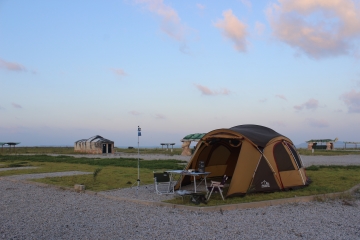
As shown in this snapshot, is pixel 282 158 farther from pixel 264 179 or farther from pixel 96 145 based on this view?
pixel 96 145

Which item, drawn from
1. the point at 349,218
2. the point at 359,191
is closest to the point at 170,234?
the point at 349,218

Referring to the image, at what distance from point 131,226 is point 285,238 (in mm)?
3057

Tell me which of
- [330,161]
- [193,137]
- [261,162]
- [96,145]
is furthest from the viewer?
[96,145]

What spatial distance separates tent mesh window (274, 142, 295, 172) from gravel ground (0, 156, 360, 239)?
1.93m

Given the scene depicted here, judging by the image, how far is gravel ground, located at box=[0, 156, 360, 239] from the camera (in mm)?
6570

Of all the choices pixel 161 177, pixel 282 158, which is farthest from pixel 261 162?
pixel 161 177

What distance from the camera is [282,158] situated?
37.3 ft

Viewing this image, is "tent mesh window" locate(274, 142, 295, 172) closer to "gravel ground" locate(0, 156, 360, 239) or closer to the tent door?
the tent door

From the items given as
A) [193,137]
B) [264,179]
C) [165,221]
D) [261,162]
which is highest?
[193,137]

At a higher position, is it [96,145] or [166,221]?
[96,145]

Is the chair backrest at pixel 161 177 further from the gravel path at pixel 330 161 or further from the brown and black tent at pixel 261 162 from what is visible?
the gravel path at pixel 330 161

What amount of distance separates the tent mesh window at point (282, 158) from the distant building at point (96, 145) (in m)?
38.2

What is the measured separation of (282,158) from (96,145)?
38867 millimetres

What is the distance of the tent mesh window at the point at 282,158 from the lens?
36.6ft
